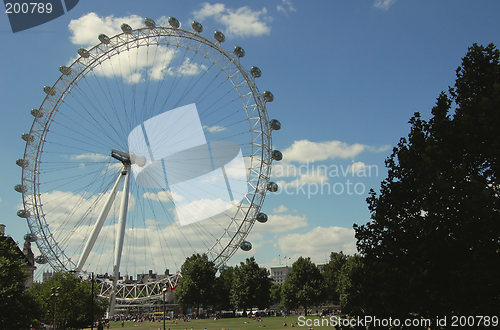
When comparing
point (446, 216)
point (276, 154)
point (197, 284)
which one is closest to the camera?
point (446, 216)

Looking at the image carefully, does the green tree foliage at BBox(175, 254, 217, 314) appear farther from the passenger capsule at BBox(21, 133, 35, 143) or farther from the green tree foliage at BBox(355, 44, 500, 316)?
the green tree foliage at BBox(355, 44, 500, 316)

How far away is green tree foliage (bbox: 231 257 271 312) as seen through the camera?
113 metres

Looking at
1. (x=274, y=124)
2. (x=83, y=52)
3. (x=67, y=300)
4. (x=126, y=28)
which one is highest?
(x=126, y=28)

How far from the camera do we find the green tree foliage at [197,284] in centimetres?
10419

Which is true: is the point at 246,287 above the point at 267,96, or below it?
below

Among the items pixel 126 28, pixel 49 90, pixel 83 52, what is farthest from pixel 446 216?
pixel 49 90

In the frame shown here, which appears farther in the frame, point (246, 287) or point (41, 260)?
point (246, 287)

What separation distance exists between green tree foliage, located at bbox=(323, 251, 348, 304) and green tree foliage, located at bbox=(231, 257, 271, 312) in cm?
1648

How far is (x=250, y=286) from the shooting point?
114 m

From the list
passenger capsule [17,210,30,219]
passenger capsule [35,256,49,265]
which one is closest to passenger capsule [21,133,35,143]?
passenger capsule [17,210,30,219]

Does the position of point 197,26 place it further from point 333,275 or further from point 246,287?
point 333,275

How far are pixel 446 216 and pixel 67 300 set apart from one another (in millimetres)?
55275

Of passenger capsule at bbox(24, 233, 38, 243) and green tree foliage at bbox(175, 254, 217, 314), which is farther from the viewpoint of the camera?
green tree foliage at bbox(175, 254, 217, 314)

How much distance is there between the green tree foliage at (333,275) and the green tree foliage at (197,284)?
3208 centimetres
